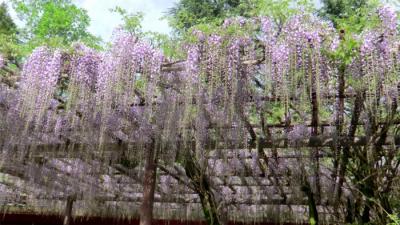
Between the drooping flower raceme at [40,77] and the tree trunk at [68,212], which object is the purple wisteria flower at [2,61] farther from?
the tree trunk at [68,212]

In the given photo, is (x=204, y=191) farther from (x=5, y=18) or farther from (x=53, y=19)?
(x=5, y=18)

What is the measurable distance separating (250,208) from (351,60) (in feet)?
23.7

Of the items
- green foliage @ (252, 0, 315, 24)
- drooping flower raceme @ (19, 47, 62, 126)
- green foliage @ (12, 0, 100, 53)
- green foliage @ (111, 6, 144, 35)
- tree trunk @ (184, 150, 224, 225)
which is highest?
green foliage @ (12, 0, 100, 53)

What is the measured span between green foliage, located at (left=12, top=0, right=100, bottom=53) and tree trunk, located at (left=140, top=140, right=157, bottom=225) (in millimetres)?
5360

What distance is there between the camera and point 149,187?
604cm

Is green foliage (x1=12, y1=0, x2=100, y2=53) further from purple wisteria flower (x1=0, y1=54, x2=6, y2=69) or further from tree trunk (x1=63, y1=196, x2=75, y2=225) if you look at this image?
purple wisteria flower (x1=0, y1=54, x2=6, y2=69)

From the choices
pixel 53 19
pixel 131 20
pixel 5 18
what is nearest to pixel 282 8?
pixel 131 20

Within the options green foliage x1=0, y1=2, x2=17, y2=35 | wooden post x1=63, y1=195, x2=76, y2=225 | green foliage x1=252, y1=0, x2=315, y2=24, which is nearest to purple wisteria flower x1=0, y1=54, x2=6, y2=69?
green foliage x1=252, y1=0, x2=315, y2=24

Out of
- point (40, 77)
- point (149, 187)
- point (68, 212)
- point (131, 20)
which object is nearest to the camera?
point (131, 20)

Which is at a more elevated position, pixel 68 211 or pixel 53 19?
pixel 53 19

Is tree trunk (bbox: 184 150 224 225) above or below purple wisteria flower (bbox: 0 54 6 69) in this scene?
below

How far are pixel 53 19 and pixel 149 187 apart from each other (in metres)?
6.63

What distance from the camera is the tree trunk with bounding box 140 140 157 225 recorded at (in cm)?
586

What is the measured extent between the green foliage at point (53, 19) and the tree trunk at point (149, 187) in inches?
211
